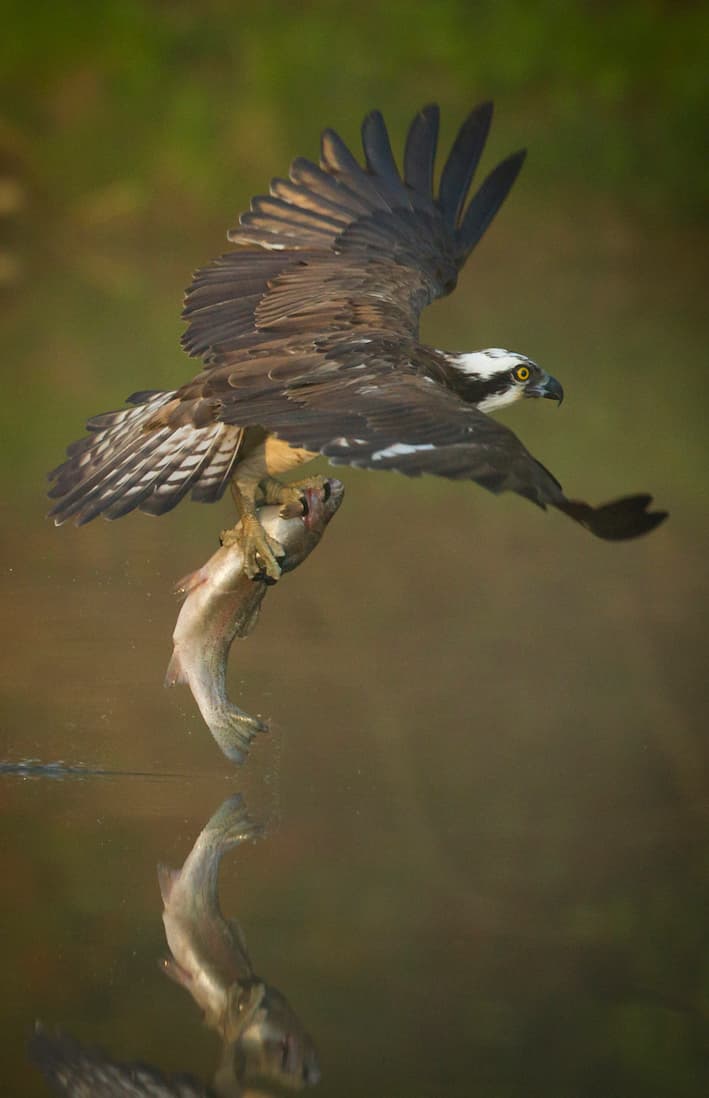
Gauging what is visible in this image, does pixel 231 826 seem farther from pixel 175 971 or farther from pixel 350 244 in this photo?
pixel 350 244

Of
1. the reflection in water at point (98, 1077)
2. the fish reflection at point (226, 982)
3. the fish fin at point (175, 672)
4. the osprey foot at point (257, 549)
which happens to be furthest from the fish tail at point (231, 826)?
the reflection in water at point (98, 1077)

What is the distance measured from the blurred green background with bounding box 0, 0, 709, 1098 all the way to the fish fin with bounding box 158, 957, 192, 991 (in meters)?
0.04

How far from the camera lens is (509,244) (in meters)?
14.1

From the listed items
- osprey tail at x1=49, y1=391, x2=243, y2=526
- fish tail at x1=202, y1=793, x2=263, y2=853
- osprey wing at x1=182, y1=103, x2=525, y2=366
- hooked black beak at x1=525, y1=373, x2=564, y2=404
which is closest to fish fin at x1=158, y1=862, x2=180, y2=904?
fish tail at x1=202, y1=793, x2=263, y2=853

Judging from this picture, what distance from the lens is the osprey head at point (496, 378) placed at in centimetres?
602

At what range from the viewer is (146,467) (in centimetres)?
532

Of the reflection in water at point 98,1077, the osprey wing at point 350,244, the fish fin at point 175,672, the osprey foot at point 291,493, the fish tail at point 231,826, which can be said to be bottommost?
the reflection in water at point 98,1077

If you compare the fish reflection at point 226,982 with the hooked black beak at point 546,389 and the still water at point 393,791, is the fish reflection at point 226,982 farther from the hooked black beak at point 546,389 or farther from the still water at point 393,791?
the hooked black beak at point 546,389

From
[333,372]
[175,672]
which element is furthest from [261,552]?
[333,372]

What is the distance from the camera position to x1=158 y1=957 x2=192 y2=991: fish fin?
4.12 meters

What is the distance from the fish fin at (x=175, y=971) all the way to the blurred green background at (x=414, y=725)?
40 mm

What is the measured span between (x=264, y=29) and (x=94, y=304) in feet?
12.0

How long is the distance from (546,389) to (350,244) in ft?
2.85

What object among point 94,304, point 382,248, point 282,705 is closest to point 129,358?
point 94,304
